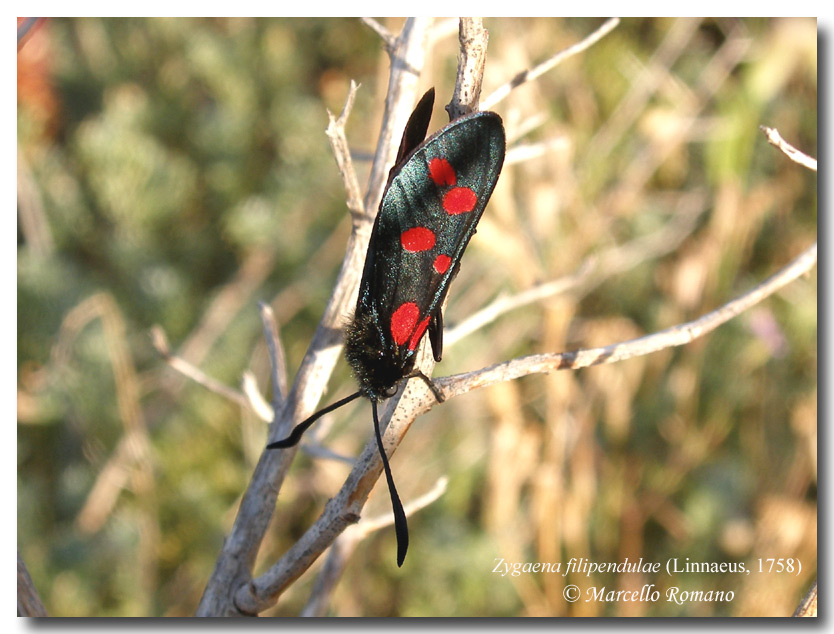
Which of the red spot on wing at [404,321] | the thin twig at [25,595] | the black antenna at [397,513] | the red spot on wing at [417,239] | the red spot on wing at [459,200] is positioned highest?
the red spot on wing at [459,200]

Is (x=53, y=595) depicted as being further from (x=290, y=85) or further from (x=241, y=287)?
(x=290, y=85)

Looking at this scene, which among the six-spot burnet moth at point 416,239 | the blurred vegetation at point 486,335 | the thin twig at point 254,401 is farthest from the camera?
the blurred vegetation at point 486,335

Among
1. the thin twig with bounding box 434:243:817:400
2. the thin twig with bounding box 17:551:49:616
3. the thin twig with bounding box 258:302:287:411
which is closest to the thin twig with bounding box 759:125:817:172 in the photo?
the thin twig with bounding box 434:243:817:400

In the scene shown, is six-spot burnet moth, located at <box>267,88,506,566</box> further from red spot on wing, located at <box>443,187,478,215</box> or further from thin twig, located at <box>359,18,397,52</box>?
thin twig, located at <box>359,18,397,52</box>

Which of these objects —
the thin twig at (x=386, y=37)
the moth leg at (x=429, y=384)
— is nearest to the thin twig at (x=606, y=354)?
the moth leg at (x=429, y=384)

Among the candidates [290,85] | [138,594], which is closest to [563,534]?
[138,594]

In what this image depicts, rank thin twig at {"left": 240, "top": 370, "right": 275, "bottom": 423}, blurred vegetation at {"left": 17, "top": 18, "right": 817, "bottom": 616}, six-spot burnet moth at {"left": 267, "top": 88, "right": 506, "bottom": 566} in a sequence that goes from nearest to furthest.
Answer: six-spot burnet moth at {"left": 267, "top": 88, "right": 506, "bottom": 566} < thin twig at {"left": 240, "top": 370, "right": 275, "bottom": 423} < blurred vegetation at {"left": 17, "top": 18, "right": 817, "bottom": 616}

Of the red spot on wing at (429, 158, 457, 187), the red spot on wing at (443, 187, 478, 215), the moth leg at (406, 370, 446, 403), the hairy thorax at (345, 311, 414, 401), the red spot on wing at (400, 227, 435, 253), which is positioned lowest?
the moth leg at (406, 370, 446, 403)

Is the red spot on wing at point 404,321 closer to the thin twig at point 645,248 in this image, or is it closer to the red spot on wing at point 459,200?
the red spot on wing at point 459,200
